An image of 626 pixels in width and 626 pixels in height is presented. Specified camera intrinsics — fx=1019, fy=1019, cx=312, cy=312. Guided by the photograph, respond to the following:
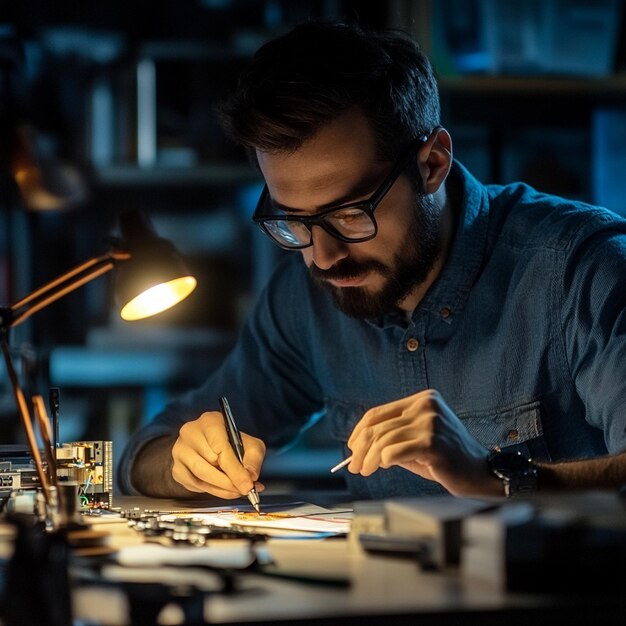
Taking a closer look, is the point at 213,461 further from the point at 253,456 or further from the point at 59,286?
the point at 59,286

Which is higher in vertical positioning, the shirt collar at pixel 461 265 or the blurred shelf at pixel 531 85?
the blurred shelf at pixel 531 85

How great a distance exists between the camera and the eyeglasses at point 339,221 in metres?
1.59

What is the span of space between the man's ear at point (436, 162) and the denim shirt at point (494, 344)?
10cm

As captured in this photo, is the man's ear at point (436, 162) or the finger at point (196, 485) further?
the man's ear at point (436, 162)

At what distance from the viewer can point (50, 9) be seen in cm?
298

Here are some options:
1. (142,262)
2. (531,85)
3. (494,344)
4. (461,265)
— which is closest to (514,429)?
(494,344)

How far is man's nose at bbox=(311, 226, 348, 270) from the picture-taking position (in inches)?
63.7

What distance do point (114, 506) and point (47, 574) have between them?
0.75 meters

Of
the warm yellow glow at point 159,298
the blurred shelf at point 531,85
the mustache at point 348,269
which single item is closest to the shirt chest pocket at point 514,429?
the mustache at point 348,269

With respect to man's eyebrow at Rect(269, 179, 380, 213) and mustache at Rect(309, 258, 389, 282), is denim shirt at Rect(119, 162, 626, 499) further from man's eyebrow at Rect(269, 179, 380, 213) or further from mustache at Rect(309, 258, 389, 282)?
man's eyebrow at Rect(269, 179, 380, 213)

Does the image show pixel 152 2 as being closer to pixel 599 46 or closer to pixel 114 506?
pixel 599 46

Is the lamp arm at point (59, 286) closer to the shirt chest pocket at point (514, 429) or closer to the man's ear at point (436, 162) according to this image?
the man's ear at point (436, 162)

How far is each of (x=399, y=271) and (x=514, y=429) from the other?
337mm

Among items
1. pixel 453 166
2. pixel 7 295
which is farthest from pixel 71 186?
pixel 453 166
